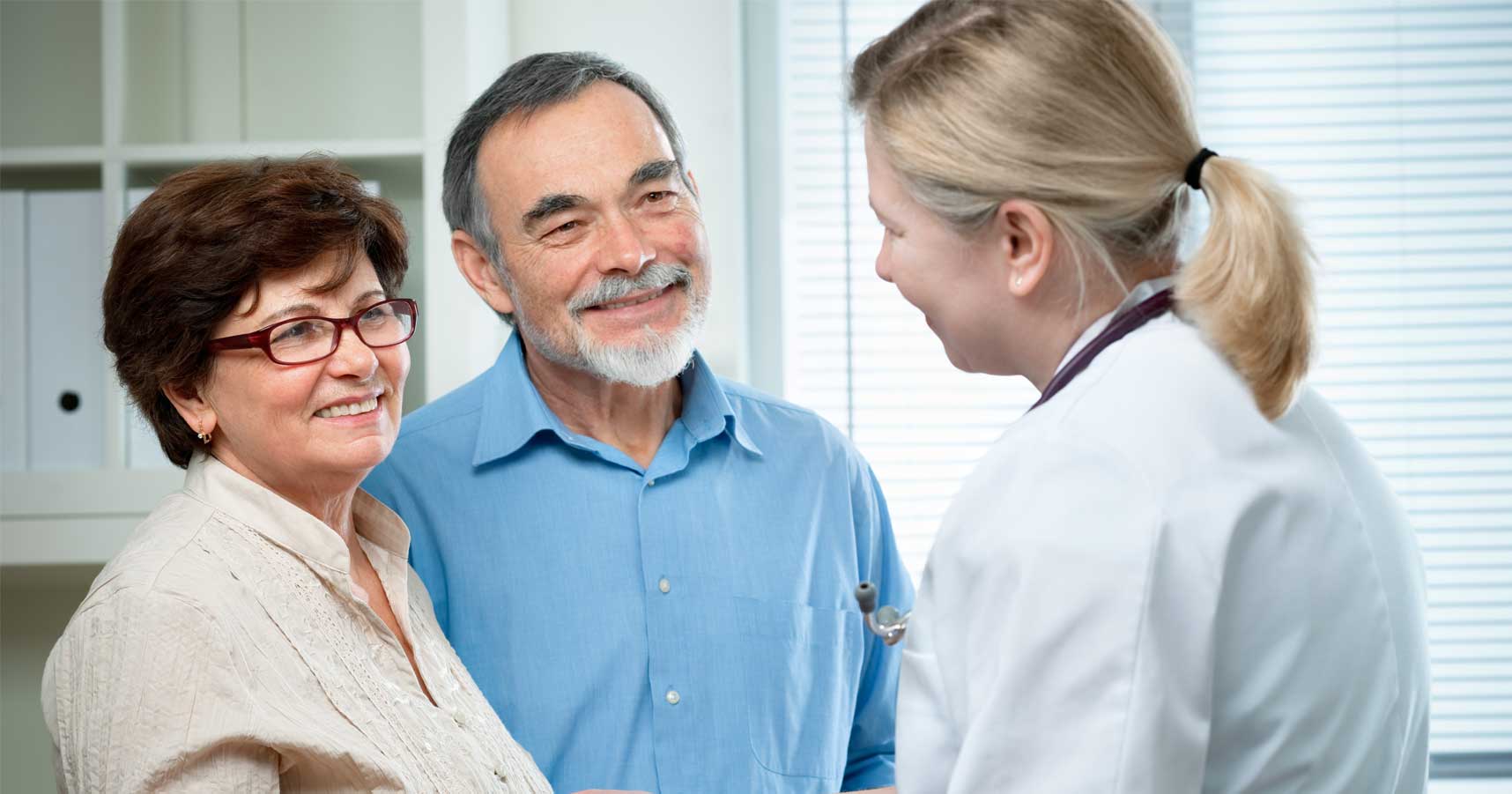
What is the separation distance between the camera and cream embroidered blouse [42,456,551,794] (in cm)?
103

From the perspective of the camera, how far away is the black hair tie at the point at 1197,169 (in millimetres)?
913

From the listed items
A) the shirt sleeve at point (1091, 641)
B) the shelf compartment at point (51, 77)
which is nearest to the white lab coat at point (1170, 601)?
the shirt sleeve at point (1091, 641)

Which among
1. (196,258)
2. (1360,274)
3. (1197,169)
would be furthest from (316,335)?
(1360,274)

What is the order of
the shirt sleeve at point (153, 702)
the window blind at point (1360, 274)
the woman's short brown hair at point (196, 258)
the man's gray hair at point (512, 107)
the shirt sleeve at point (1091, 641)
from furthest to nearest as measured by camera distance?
the window blind at point (1360, 274)
the man's gray hair at point (512, 107)
the woman's short brown hair at point (196, 258)
the shirt sleeve at point (153, 702)
the shirt sleeve at point (1091, 641)

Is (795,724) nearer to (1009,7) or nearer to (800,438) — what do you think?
(800,438)

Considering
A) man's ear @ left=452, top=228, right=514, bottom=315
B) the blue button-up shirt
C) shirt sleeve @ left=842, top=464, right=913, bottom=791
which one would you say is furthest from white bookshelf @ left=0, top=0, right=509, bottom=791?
shirt sleeve @ left=842, top=464, right=913, bottom=791

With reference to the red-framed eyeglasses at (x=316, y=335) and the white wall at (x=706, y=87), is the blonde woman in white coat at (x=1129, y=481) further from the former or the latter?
the white wall at (x=706, y=87)

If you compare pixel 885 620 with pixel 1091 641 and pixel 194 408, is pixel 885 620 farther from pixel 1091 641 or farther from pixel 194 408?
pixel 194 408

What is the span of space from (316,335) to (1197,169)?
840mm

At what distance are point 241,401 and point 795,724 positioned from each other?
775 millimetres

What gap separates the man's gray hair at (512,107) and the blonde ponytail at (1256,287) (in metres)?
0.91

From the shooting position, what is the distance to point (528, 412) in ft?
5.23

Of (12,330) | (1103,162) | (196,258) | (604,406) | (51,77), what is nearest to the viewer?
(1103,162)

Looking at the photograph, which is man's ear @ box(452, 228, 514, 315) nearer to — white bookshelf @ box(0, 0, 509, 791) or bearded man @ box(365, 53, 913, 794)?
bearded man @ box(365, 53, 913, 794)
